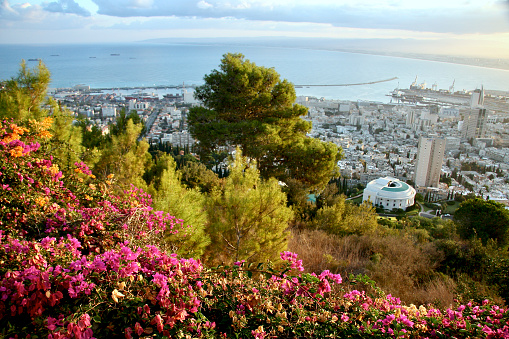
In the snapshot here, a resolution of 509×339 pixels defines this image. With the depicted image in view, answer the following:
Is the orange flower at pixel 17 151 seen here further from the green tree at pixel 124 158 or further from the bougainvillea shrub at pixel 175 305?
the green tree at pixel 124 158

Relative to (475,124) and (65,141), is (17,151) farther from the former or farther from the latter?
(475,124)

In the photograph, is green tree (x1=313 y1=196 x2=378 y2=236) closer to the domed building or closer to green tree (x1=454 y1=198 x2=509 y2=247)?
green tree (x1=454 y1=198 x2=509 y2=247)

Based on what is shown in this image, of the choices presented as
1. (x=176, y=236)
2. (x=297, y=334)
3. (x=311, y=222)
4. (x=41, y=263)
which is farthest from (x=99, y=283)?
(x=311, y=222)

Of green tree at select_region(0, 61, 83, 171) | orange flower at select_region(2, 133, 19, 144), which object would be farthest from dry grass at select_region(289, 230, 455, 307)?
green tree at select_region(0, 61, 83, 171)

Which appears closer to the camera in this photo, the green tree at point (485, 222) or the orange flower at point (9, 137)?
the orange flower at point (9, 137)

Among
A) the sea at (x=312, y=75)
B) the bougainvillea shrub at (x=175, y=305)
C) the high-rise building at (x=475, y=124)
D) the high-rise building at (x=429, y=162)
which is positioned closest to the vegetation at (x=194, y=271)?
the bougainvillea shrub at (x=175, y=305)

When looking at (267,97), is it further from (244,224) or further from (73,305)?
(73,305)
